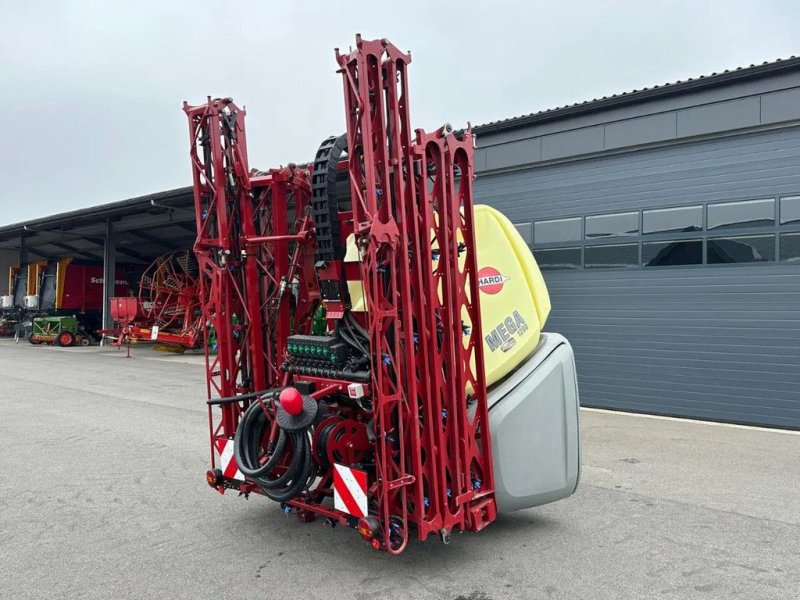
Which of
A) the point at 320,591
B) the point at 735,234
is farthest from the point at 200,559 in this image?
the point at 735,234

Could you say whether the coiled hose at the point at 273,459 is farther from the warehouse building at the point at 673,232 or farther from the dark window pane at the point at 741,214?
the dark window pane at the point at 741,214

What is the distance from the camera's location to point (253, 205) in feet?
15.8

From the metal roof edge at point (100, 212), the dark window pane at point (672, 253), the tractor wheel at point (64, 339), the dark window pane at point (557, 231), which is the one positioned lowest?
the tractor wheel at point (64, 339)

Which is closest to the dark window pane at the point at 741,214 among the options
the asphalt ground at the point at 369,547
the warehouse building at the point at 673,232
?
the warehouse building at the point at 673,232

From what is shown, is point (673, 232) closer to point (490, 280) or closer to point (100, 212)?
point (490, 280)

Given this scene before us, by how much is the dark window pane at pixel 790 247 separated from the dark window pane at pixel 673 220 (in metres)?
1.13

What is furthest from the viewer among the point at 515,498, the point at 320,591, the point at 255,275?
the point at 255,275

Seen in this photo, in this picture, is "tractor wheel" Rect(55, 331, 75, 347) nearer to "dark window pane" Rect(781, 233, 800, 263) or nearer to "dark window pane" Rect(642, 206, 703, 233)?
"dark window pane" Rect(642, 206, 703, 233)

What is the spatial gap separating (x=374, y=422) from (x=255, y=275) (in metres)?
1.62

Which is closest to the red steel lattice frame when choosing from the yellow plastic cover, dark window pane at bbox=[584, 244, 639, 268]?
the yellow plastic cover

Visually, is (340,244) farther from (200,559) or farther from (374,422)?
(200,559)

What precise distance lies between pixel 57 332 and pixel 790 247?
83.6ft

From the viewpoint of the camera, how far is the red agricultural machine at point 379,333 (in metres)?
3.73

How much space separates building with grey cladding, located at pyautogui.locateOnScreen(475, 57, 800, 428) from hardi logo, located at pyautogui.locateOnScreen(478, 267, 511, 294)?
638 cm
